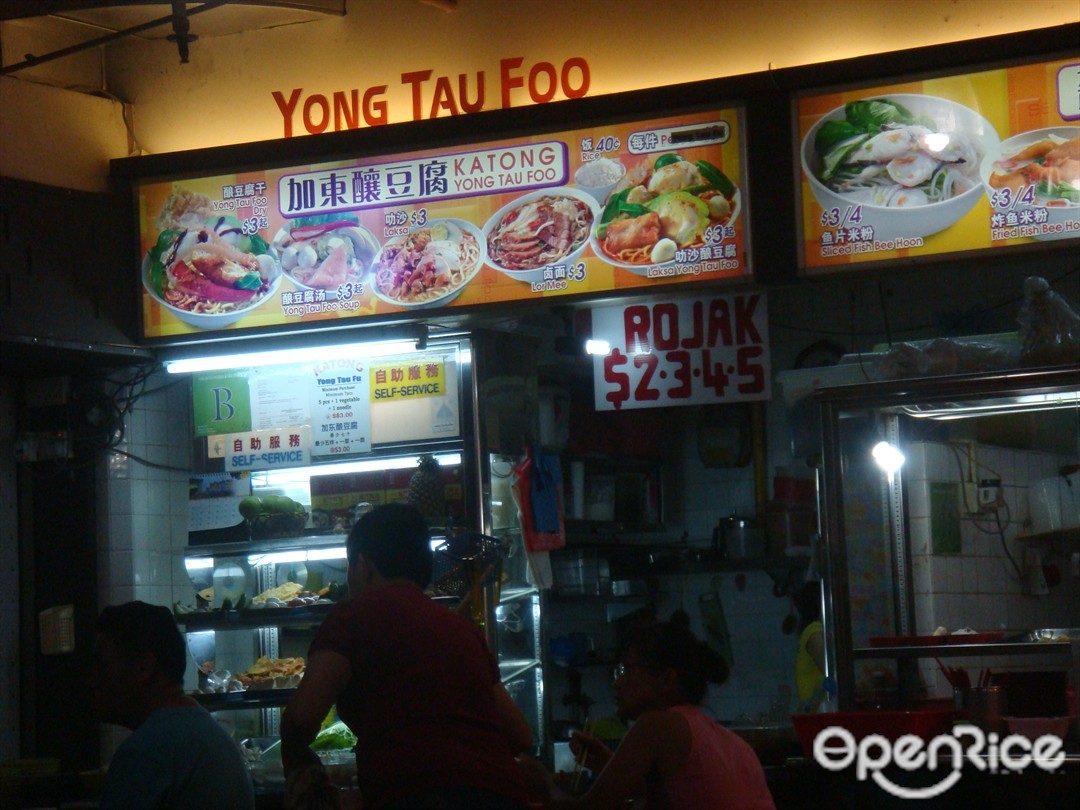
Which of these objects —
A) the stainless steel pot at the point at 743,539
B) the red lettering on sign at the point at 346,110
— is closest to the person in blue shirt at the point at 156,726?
the red lettering on sign at the point at 346,110

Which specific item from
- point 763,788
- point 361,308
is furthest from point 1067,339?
point 361,308

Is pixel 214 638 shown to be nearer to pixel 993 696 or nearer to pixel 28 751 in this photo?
pixel 28 751

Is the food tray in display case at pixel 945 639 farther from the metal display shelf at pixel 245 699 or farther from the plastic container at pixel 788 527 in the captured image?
the plastic container at pixel 788 527

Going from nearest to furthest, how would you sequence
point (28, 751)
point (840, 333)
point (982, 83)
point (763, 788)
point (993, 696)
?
point (763, 788)
point (993, 696)
point (982, 83)
point (28, 751)
point (840, 333)

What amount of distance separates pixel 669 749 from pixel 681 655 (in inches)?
13.6

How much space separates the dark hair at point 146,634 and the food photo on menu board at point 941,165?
316cm

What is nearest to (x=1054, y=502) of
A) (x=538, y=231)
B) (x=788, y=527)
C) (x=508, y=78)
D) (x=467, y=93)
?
(x=538, y=231)

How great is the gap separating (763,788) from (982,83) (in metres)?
3.13

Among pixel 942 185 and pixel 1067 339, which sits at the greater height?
pixel 942 185

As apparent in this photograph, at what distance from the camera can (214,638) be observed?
7.17 meters

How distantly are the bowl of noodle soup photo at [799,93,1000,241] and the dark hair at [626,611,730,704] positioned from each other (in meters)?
2.30

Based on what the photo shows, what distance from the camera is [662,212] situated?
5984 mm

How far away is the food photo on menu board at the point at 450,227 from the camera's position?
5969 millimetres

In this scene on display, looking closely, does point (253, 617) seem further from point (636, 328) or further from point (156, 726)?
point (156, 726)
